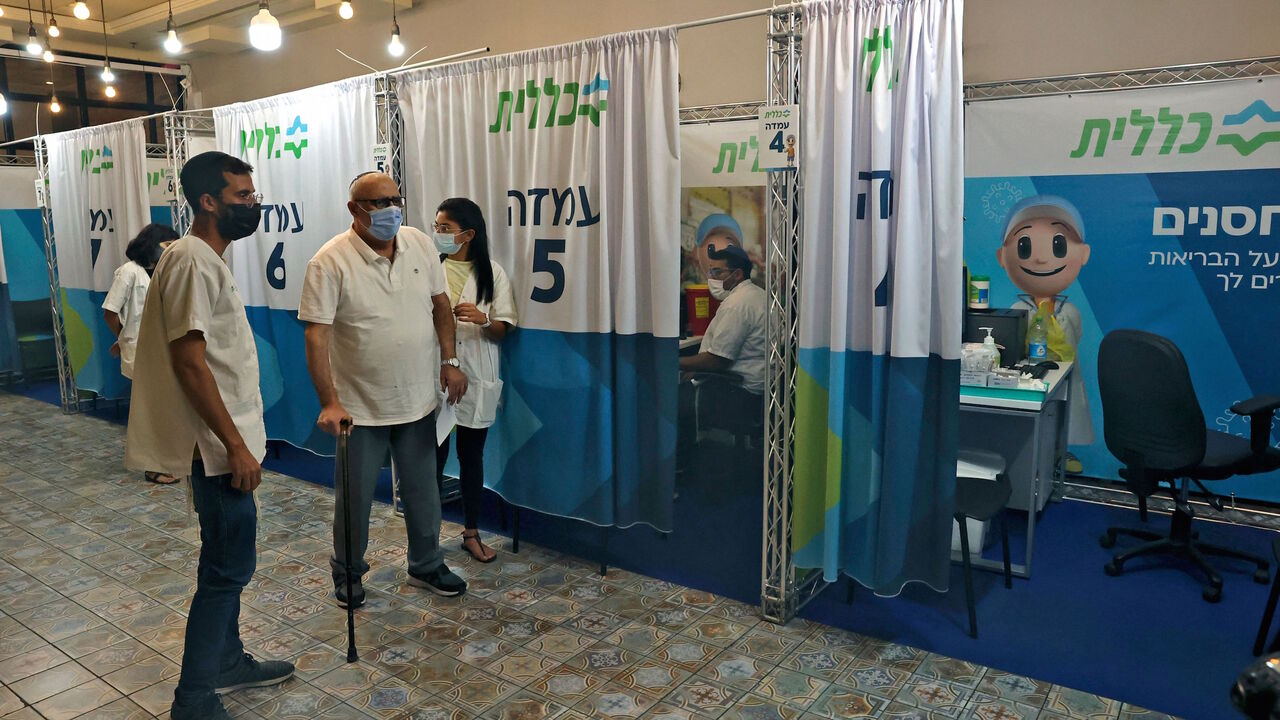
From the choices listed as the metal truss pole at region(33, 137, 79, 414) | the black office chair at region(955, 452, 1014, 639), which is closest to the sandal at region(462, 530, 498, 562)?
the black office chair at region(955, 452, 1014, 639)

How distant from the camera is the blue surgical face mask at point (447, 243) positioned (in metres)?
3.59

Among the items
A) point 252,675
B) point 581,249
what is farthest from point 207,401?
point 581,249

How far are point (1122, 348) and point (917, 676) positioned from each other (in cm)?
170

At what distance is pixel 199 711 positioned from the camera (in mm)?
2459

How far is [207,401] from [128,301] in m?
3.36

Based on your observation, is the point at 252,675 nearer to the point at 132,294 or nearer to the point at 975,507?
the point at 975,507

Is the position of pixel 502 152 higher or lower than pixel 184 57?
lower

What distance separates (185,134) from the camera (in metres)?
5.48

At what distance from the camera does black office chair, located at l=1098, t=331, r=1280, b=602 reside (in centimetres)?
341

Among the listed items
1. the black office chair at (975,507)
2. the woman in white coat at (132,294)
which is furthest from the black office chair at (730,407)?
the woman in white coat at (132,294)

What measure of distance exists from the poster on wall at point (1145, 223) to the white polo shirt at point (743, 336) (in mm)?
1377

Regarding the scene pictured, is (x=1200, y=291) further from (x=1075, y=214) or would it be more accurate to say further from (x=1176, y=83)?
(x=1176, y=83)

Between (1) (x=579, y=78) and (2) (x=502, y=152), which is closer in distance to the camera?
(1) (x=579, y=78)

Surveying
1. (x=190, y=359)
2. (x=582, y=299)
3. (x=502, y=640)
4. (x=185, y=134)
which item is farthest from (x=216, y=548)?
(x=185, y=134)
